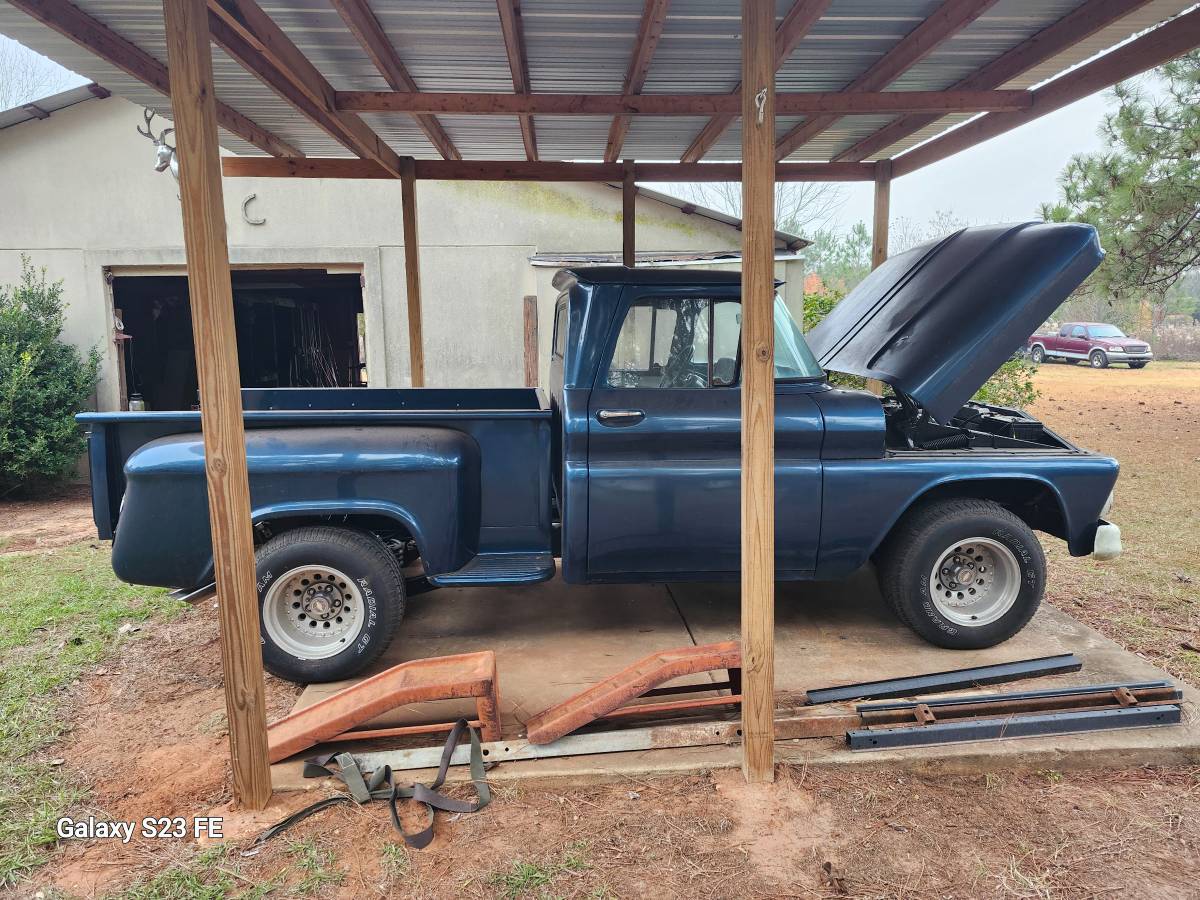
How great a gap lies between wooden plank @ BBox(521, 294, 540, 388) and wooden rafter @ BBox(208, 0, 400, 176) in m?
3.92

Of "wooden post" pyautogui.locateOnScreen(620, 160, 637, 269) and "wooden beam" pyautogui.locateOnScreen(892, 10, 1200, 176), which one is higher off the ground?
"wooden beam" pyautogui.locateOnScreen(892, 10, 1200, 176)

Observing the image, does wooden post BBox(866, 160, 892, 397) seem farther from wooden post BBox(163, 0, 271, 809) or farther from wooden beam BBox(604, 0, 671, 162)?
wooden post BBox(163, 0, 271, 809)

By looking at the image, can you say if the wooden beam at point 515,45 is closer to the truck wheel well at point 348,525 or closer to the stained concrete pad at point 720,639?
the truck wheel well at point 348,525

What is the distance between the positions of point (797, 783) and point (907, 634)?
170 cm

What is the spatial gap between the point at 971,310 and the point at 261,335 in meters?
14.6

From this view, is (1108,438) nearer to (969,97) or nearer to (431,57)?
(969,97)

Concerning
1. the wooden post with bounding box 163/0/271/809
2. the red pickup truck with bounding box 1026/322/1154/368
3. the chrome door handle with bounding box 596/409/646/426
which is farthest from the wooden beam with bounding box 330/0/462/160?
the red pickup truck with bounding box 1026/322/1154/368

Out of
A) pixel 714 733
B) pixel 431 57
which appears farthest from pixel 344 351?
pixel 714 733

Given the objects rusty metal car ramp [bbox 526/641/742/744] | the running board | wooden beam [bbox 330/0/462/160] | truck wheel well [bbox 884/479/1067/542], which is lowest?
rusty metal car ramp [bbox 526/641/742/744]

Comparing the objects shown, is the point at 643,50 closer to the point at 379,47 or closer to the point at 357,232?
the point at 379,47

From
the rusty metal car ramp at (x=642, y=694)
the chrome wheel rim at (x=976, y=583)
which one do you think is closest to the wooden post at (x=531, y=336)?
the chrome wheel rim at (x=976, y=583)

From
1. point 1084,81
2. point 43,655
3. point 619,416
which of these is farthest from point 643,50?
point 43,655

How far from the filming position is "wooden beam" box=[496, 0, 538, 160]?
390cm

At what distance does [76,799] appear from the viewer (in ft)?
10.1
